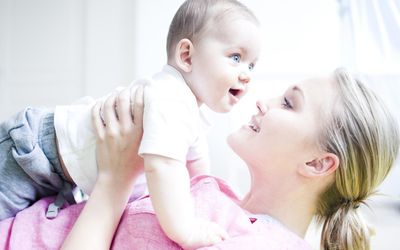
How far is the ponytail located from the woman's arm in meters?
0.52

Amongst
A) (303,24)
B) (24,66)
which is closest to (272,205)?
(303,24)

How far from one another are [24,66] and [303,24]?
1.63 meters

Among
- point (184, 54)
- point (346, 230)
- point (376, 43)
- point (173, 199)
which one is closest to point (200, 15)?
point (184, 54)

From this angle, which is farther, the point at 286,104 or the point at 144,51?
the point at 144,51

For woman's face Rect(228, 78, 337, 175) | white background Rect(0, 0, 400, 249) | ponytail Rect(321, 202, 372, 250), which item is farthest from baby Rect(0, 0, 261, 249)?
white background Rect(0, 0, 400, 249)

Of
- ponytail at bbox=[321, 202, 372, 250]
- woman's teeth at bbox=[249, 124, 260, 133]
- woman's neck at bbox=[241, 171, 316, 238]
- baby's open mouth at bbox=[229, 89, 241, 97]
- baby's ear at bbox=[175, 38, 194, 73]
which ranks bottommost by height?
ponytail at bbox=[321, 202, 372, 250]

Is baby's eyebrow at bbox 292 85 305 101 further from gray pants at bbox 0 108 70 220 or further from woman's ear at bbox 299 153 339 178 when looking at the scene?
gray pants at bbox 0 108 70 220

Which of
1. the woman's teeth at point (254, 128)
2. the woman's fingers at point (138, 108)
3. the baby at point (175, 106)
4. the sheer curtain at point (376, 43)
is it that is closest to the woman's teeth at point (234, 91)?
the baby at point (175, 106)

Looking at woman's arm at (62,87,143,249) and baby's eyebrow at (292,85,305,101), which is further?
baby's eyebrow at (292,85,305,101)

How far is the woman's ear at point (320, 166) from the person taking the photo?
981 mm

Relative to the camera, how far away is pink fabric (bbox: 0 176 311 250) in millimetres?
881

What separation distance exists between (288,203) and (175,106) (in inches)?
15.8

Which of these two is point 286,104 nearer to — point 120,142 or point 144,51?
point 120,142

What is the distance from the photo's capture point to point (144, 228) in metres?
0.92
